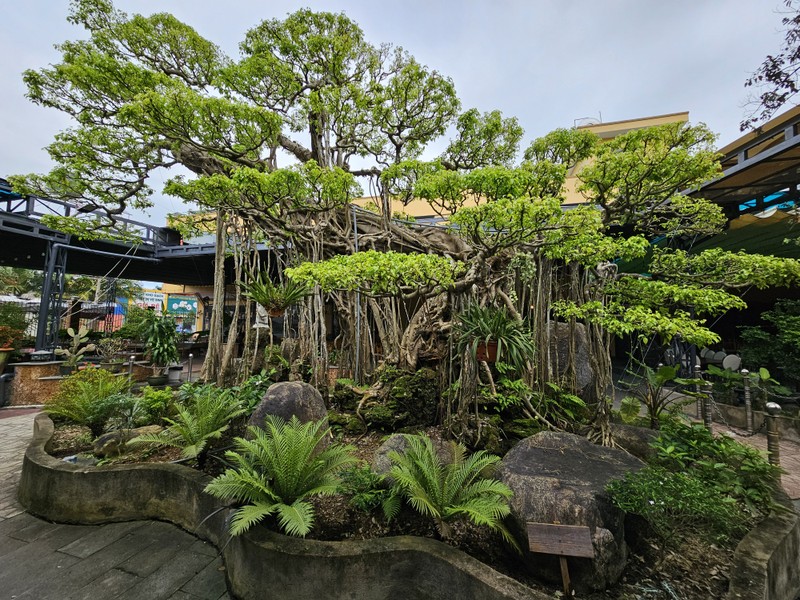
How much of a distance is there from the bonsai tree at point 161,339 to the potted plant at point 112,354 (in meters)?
0.81

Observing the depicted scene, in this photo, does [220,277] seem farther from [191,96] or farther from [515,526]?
[515,526]

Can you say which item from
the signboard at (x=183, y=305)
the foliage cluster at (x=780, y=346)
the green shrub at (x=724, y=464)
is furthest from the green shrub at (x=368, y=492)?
the signboard at (x=183, y=305)

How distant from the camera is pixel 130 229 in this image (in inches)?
336

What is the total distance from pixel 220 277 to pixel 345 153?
→ 333 cm

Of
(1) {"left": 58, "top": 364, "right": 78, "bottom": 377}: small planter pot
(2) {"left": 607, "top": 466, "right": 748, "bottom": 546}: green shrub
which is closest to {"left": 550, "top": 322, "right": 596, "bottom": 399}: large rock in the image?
(2) {"left": 607, "top": 466, "right": 748, "bottom": 546}: green shrub

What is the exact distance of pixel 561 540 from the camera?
174cm

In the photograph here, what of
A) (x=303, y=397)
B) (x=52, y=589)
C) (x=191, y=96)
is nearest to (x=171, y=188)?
(x=191, y=96)

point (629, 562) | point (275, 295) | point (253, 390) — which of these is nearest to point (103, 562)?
point (253, 390)

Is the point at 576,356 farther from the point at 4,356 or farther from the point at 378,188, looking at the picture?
the point at 4,356

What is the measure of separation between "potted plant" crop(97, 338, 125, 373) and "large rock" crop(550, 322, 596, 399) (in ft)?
24.9

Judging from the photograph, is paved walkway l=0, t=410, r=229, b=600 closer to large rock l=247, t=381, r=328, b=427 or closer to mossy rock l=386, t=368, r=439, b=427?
large rock l=247, t=381, r=328, b=427

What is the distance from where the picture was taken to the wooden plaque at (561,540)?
171 cm

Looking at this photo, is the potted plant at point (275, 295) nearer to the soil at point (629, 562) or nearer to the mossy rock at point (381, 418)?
the mossy rock at point (381, 418)

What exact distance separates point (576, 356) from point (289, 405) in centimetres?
419
